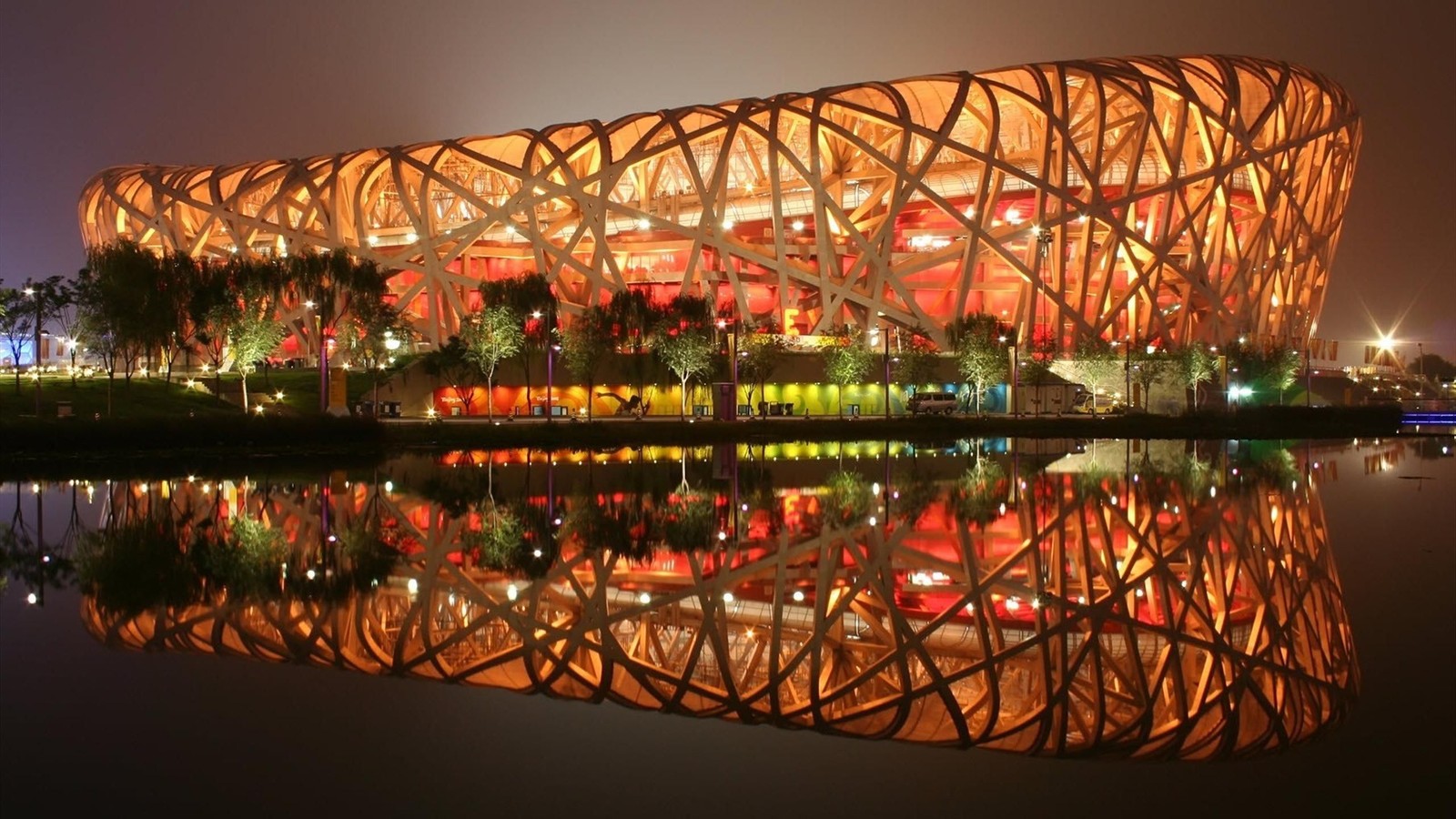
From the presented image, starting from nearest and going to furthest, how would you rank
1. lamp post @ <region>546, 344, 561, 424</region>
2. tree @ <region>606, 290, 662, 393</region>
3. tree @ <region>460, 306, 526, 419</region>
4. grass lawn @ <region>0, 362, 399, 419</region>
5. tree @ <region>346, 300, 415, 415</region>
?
grass lawn @ <region>0, 362, 399, 419</region> → tree @ <region>346, 300, 415, 415</region> → lamp post @ <region>546, 344, 561, 424</region> → tree @ <region>460, 306, 526, 419</region> → tree @ <region>606, 290, 662, 393</region>

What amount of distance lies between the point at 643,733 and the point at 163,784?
218 centimetres

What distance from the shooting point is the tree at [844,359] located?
56406 mm

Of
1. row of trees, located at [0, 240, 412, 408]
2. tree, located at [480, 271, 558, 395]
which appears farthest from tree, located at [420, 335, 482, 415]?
row of trees, located at [0, 240, 412, 408]

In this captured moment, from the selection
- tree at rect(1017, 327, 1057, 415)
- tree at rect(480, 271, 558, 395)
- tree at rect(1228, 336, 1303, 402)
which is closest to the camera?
tree at rect(480, 271, 558, 395)

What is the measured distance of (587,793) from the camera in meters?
5.36

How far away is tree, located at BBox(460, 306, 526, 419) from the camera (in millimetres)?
48969

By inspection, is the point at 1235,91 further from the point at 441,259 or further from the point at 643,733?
the point at 643,733

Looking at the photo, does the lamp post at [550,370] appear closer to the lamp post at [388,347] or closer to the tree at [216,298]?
the lamp post at [388,347]

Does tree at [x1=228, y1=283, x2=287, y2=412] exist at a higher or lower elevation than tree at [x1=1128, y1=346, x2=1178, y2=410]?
higher

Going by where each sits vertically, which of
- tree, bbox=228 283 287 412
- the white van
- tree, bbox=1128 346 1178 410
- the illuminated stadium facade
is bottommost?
the white van

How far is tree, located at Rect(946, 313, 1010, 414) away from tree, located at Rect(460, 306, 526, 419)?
20.0 m

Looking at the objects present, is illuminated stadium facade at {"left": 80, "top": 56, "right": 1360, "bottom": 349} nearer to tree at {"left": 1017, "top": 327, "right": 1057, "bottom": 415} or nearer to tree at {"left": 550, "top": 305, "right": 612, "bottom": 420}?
tree at {"left": 1017, "top": 327, "right": 1057, "bottom": 415}

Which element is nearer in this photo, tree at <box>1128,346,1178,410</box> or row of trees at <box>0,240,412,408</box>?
row of trees at <box>0,240,412,408</box>

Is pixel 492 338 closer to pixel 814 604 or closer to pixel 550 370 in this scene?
pixel 550 370
